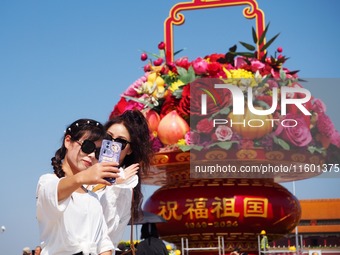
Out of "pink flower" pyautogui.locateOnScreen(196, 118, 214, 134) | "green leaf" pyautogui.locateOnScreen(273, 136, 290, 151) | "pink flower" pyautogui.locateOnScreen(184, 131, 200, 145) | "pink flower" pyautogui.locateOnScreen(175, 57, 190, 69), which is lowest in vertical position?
"green leaf" pyautogui.locateOnScreen(273, 136, 290, 151)

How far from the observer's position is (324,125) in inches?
289

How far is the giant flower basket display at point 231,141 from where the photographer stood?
6.95 meters

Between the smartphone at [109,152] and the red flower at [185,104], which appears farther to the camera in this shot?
the red flower at [185,104]

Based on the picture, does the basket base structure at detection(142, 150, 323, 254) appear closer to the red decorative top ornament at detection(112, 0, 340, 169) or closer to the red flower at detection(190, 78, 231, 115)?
the red decorative top ornament at detection(112, 0, 340, 169)

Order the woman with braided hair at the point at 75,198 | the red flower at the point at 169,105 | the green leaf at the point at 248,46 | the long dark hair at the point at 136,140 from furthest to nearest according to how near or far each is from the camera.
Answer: the green leaf at the point at 248,46, the red flower at the point at 169,105, the long dark hair at the point at 136,140, the woman with braided hair at the point at 75,198

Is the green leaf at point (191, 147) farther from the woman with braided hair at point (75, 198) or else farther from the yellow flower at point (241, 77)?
the woman with braided hair at point (75, 198)

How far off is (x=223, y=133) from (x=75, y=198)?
494cm

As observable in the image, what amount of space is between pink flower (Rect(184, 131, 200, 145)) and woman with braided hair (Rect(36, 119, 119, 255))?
478 centimetres

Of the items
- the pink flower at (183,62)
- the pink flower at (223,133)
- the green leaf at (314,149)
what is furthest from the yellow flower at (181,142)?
the green leaf at (314,149)

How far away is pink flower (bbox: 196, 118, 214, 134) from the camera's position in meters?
6.92

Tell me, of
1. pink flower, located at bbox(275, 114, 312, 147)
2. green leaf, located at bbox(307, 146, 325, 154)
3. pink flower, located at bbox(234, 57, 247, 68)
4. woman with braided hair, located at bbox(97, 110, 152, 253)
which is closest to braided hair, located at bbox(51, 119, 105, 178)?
woman with braided hair, located at bbox(97, 110, 152, 253)

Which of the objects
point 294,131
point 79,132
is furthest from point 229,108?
point 79,132

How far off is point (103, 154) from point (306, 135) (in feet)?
18.0

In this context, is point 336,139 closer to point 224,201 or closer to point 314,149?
point 314,149
